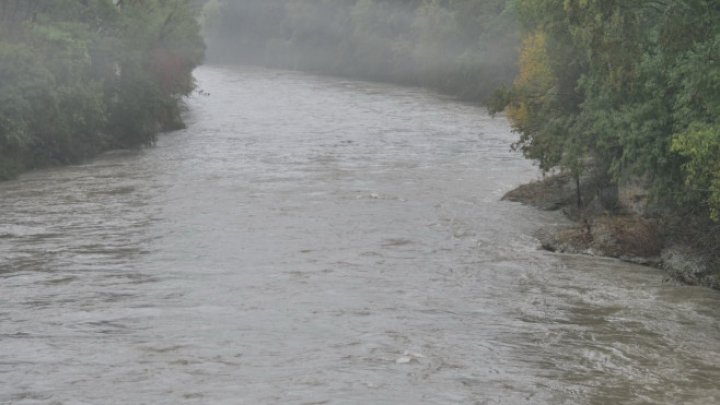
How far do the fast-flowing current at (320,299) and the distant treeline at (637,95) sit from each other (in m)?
1.97

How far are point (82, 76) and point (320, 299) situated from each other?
81.8 feet

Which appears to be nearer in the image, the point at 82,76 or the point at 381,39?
the point at 82,76

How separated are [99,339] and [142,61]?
3212cm

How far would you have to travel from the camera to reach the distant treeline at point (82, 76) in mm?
34656

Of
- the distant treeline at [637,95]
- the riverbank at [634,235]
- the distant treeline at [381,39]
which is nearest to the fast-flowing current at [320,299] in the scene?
the riverbank at [634,235]

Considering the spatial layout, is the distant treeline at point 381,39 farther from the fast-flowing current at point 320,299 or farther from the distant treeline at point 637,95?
the fast-flowing current at point 320,299

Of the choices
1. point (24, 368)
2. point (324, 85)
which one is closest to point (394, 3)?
point (324, 85)

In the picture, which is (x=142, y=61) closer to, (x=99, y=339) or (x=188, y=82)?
(x=188, y=82)

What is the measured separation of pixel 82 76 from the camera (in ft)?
131

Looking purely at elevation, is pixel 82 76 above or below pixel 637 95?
below

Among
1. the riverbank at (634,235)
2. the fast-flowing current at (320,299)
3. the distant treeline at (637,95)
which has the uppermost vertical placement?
the distant treeline at (637,95)

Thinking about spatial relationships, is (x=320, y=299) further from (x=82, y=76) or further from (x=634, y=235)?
(x=82, y=76)

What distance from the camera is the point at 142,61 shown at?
46.0m

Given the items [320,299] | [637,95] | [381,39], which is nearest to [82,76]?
[637,95]
